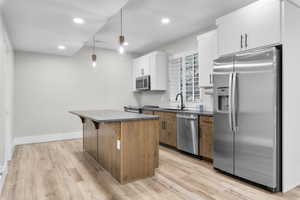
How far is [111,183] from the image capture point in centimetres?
266

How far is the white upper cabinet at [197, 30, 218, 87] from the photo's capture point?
3.60 meters

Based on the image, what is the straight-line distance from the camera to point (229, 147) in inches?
112

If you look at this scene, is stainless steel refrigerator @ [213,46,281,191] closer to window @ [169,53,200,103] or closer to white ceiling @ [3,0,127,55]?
window @ [169,53,200,103]

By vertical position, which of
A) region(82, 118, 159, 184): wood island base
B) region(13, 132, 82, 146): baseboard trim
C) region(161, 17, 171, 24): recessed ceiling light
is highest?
region(161, 17, 171, 24): recessed ceiling light

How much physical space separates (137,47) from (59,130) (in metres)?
3.41

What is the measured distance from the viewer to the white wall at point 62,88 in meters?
5.01

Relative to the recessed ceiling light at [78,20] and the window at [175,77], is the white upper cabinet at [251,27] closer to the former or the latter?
the window at [175,77]

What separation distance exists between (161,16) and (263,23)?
180cm

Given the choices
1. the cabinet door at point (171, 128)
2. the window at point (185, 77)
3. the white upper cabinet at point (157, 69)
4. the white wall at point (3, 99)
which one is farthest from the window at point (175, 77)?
the white wall at point (3, 99)

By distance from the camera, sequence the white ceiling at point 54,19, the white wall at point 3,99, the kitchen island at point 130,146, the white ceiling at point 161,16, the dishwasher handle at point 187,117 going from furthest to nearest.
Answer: the dishwasher handle at point 187,117 < the white ceiling at point 161,16 < the white wall at point 3,99 < the kitchen island at point 130,146 < the white ceiling at point 54,19

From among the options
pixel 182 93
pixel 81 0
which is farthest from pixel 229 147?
pixel 81 0

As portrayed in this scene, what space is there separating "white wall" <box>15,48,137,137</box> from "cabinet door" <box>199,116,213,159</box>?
3381 millimetres

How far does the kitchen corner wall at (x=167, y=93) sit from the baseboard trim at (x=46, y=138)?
2.38 metres

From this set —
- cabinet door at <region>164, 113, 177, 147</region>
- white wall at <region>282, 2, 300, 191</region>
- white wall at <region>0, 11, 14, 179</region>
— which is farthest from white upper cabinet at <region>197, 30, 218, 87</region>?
white wall at <region>0, 11, 14, 179</region>
